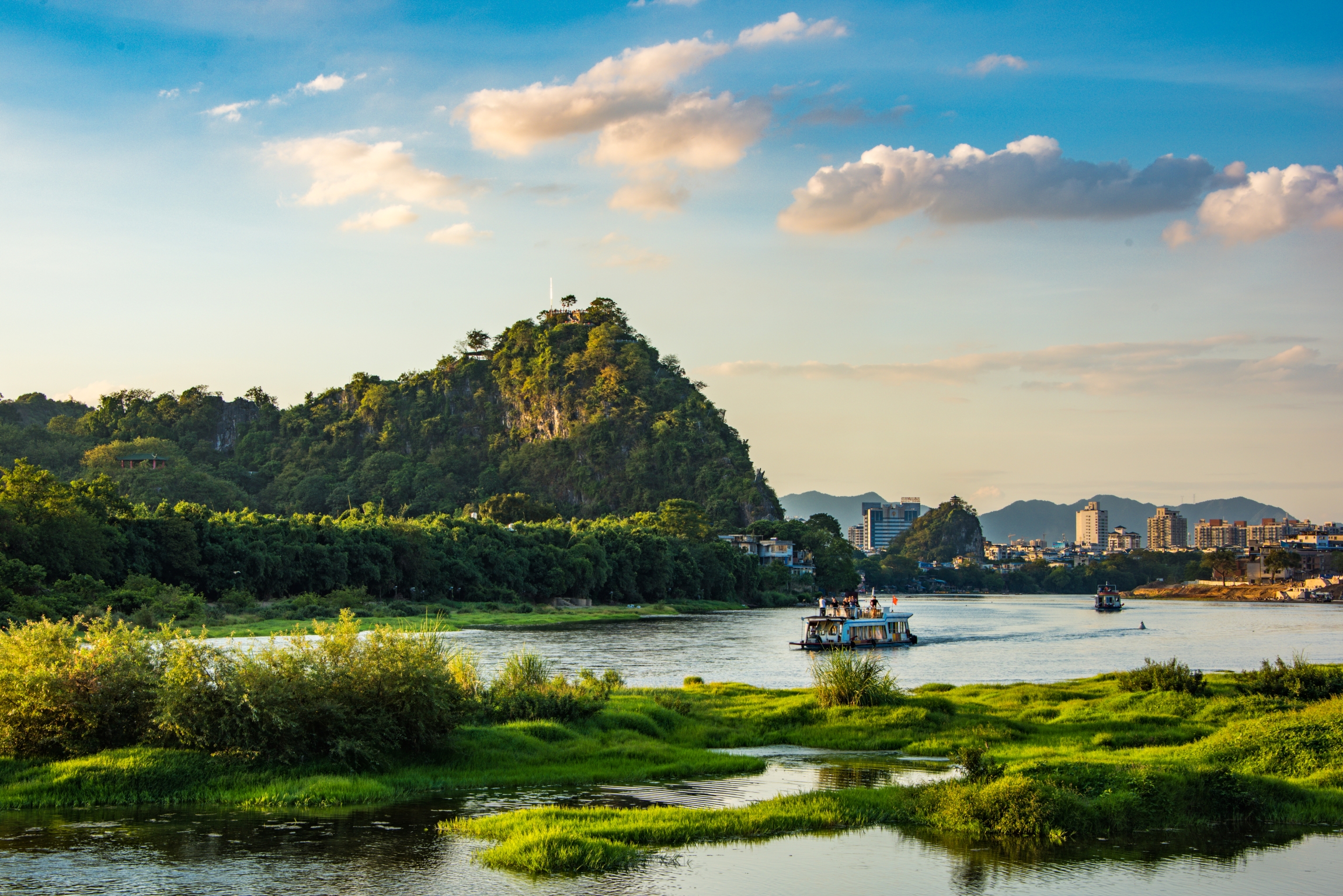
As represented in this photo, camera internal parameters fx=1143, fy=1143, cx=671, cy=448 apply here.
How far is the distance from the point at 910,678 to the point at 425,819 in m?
34.7

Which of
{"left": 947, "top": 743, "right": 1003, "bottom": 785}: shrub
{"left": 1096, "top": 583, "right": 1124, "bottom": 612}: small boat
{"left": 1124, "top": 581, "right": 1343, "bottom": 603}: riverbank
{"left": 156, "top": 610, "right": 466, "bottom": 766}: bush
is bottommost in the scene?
{"left": 1124, "top": 581, "right": 1343, "bottom": 603}: riverbank

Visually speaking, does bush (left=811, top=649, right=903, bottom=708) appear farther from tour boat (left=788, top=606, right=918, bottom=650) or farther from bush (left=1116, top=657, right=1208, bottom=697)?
tour boat (left=788, top=606, right=918, bottom=650)

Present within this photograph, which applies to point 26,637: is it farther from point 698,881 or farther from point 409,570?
point 409,570

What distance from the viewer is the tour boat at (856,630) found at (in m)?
69.1

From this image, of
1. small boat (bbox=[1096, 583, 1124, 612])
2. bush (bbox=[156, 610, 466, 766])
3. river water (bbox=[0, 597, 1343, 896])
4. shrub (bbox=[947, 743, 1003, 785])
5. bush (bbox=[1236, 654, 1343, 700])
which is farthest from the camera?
small boat (bbox=[1096, 583, 1124, 612])

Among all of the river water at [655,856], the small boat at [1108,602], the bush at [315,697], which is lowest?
the small boat at [1108,602]

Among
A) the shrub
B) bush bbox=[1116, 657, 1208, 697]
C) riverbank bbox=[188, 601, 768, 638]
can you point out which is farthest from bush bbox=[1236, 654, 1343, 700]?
riverbank bbox=[188, 601, 768, 638]

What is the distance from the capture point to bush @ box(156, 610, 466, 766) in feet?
70.4

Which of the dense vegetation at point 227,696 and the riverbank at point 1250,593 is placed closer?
the dense vegetation at point 227,696

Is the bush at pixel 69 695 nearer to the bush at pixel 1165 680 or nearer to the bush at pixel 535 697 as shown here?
the bush at pixel 535 697

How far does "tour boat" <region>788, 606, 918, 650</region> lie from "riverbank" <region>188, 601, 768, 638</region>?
73.4 feet

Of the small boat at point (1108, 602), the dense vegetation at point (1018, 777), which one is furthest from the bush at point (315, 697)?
the small boat at point (1108, 602)

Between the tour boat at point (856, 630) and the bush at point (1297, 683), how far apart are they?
33.1 meters

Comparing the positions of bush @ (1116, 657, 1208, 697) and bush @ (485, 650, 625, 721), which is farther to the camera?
bush @ (1116, 657, 1208, 697)
